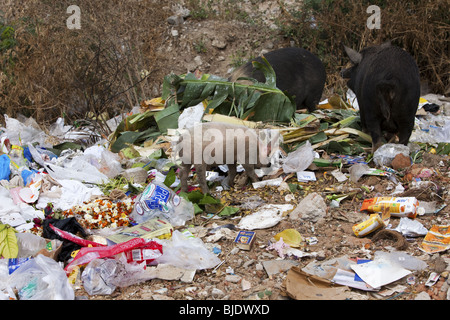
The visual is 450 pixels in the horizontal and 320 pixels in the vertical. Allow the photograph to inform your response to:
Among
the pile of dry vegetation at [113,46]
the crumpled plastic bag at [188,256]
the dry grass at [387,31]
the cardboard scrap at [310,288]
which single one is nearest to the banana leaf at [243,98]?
the pile of dry vegetation at [113,46]

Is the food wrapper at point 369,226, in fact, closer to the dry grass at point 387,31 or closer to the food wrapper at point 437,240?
the food wrapper at point 437,240

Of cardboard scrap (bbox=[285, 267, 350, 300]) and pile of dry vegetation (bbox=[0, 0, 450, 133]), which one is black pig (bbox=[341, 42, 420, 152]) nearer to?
cardboard scrap (bbox=[285, 267, 350, 300])

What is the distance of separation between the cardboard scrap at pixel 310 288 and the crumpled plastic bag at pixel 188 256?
59 cm

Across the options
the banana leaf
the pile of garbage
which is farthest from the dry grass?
the banana leaf

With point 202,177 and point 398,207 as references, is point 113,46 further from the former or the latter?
point 398,207

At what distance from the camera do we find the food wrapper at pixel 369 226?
3494mm

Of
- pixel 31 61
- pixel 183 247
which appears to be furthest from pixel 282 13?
pixel 183 247

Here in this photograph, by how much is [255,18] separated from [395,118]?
20.2 feet

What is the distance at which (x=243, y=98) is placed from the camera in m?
5.73

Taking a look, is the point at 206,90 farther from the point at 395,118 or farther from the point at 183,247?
the point at 183,247

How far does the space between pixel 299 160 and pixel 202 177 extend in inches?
43.2

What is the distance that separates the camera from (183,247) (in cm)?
330

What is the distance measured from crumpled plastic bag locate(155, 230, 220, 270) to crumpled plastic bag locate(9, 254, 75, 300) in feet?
2.10

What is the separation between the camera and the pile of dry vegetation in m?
7.11
